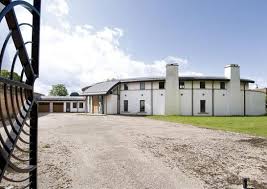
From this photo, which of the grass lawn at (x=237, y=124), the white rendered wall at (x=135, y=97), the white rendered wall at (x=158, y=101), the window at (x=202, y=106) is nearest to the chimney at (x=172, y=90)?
the white rendered wall at (x=158, y=101)

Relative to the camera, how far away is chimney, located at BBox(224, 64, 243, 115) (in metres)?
39.8

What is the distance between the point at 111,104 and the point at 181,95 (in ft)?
38.0

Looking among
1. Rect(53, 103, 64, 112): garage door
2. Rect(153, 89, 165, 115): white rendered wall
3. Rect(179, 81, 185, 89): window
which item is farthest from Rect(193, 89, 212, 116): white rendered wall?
Rect(53, 103, 64, 112): garage door

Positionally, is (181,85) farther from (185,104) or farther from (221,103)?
(221,103)

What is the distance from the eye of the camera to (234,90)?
4003cm

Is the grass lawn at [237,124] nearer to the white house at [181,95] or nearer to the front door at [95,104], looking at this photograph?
the white house at [181,95]

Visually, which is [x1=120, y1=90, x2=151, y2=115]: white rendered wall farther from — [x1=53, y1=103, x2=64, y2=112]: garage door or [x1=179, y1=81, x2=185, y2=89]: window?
[x1=53, y1=103, x2=64, y2=112]: garage door

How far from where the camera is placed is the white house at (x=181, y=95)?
38.7 meters

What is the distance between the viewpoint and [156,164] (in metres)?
7.60

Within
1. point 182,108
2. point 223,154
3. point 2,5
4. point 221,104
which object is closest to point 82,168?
point 223,154

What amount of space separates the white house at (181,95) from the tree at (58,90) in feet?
211

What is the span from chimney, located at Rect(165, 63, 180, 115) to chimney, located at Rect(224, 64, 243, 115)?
895 centimetres

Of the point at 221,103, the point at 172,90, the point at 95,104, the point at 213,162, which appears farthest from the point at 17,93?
the point at 95,104

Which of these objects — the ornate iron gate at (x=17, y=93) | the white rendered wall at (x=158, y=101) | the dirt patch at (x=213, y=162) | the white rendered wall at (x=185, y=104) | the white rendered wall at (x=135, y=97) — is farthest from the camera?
the white rendered wall at (x=135, y=97)
